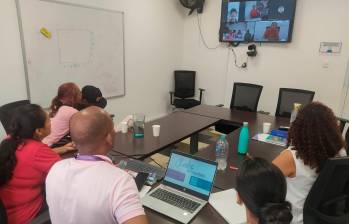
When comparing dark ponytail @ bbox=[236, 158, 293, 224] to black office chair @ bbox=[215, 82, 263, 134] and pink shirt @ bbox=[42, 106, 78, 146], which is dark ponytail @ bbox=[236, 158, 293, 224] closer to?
pink shirt @ bbox=[42, 106, 78, 146]

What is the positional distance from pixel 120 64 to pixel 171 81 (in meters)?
1.47

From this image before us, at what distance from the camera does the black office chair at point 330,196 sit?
1.33m

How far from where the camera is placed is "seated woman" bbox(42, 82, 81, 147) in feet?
7.46

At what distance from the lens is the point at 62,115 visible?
7.46ft

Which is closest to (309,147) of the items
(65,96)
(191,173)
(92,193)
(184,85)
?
(191,173)

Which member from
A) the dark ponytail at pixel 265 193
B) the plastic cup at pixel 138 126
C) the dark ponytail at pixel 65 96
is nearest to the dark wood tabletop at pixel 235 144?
the plastic cup at pixel 138 126

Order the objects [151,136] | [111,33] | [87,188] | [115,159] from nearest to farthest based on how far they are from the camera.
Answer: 1. [87,188]
2. [115,159]
3. [151,136]
4. [111,33]

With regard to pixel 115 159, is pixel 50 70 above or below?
above

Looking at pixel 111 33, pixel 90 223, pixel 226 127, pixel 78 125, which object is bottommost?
pixel 226 127

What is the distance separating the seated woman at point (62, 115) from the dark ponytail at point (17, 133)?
2.02 feet

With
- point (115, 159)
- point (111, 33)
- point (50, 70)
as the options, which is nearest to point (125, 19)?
point (111, 33)

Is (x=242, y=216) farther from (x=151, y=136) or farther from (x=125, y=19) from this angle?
(x=125, y=19)

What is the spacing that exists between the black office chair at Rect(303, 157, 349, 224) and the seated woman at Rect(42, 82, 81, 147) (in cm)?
184

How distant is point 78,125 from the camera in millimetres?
1038
